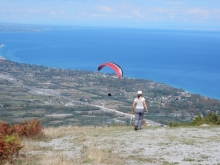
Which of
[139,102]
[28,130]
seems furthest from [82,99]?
[28,130]

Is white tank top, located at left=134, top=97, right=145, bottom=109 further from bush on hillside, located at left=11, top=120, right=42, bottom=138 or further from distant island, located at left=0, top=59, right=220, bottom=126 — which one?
distant island, located at left=0, top=59, right=220, bottom=126

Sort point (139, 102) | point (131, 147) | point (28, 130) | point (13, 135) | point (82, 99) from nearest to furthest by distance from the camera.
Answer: point (131, 147) → point (13, 135) → point (28, 130) → point (139, 102) → point (82, 99)

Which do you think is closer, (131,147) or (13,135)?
(131,147)

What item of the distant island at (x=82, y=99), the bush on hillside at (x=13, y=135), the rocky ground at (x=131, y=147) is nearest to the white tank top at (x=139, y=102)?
the rocky ground at (x=131, y=147)

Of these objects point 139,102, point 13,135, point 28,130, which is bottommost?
point 28,130

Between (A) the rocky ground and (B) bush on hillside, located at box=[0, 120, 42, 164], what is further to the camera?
(A) the rocky ground

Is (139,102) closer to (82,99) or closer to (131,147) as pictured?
(131,147)

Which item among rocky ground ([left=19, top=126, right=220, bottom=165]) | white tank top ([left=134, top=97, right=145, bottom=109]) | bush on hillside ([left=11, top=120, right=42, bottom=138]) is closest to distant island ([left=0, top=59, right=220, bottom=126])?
white tank top ([left=134, top=97, right=145, bottom=109])

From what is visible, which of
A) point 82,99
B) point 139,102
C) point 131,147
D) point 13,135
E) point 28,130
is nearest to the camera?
point 131,147

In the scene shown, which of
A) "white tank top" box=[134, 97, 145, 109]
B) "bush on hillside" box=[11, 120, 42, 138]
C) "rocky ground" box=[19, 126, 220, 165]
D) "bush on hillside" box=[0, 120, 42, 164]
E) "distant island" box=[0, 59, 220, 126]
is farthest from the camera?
"distant island" box=[0, 59, 220, 126]

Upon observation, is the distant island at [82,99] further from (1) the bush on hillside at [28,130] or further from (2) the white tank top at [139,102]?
(1) the bush on hillside at [28,130]
